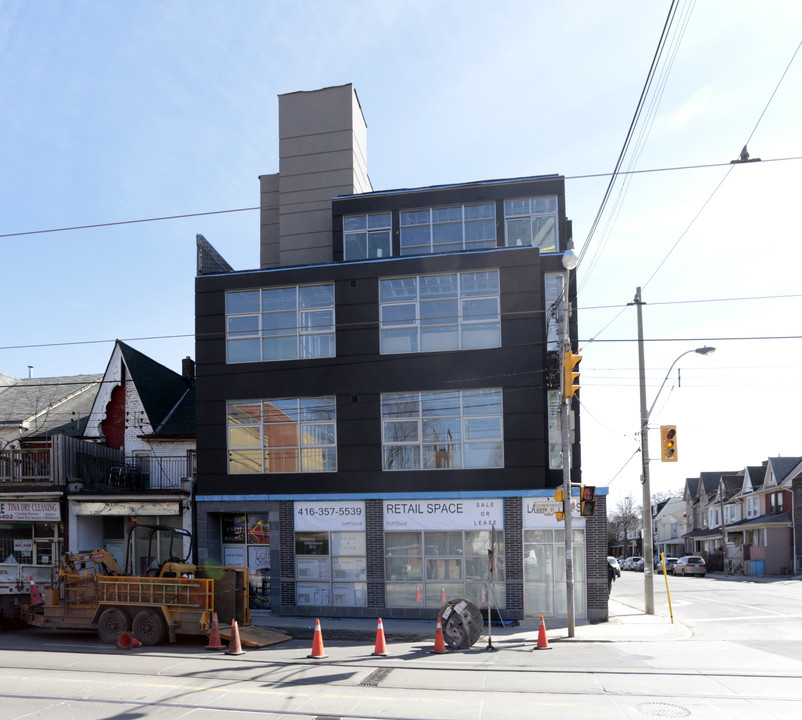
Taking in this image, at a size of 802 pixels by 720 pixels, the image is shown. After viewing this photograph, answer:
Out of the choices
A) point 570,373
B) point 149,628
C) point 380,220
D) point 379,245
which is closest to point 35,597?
point 149,628

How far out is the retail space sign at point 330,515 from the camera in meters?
22.8

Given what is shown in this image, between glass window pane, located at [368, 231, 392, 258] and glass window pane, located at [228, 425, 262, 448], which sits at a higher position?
glass window pane, located at [368, 231, 392, 258]

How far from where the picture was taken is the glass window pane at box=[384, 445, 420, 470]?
2278cm

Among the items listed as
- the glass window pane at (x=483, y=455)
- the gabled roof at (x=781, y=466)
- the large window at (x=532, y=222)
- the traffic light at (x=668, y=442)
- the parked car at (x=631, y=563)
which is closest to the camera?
the traffic light at (x=668, y=442)

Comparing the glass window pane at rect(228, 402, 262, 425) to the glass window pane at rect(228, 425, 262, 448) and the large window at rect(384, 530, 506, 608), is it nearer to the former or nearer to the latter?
the glass window pane at rect(228, 425, 262, 448)

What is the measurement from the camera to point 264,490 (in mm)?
23656

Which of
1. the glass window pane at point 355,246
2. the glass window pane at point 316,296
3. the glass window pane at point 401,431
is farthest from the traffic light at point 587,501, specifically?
the glass window pane at point 355,246

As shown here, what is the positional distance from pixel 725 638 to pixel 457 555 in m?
7.47

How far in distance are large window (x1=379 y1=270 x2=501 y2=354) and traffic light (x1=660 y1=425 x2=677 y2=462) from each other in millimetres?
5591

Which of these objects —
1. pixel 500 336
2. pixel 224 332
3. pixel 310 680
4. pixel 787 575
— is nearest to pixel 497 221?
pixel 500 336

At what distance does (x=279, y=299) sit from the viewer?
79.3 ft

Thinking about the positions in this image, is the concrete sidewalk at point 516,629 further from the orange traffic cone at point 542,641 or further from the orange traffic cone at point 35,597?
the orange traffic cone at point 35,597

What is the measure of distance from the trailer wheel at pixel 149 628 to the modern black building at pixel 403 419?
19.8 ft

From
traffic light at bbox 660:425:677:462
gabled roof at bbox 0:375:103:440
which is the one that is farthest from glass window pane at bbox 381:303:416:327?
gabled roof at bbox 0:375:103:440
